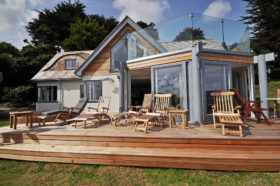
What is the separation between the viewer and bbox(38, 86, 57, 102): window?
12055 millimetres

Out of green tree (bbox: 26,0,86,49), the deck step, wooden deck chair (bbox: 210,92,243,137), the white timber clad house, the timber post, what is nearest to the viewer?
the deck step

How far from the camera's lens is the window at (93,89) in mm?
9789

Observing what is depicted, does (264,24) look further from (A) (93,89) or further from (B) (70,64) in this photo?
(B) (70,64)

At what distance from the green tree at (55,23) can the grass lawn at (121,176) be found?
2920 cm

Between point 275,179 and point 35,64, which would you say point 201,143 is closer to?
point 275,179

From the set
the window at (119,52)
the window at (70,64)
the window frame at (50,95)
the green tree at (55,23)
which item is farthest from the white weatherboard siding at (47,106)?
the green tree at (55,23)

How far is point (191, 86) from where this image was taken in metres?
5.38

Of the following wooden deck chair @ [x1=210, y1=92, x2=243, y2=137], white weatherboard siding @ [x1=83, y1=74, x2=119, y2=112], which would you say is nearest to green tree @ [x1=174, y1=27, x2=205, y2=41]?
wooden deck chair @ [x1=210, y1=92, x2=243, y2=137]

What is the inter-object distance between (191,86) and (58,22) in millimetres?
31391

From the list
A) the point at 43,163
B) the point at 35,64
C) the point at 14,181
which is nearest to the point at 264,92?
the point at 43,163

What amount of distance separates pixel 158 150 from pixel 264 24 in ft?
95.3

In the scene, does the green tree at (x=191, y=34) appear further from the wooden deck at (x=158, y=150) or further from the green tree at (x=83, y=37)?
the green tree at (x=83, y=37)

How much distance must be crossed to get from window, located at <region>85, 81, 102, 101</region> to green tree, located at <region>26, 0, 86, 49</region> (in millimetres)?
22598

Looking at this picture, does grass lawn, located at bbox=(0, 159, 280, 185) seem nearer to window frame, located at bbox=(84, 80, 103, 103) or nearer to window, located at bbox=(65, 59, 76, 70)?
window frame, located at bbox=(84, 80, 103, 103)
